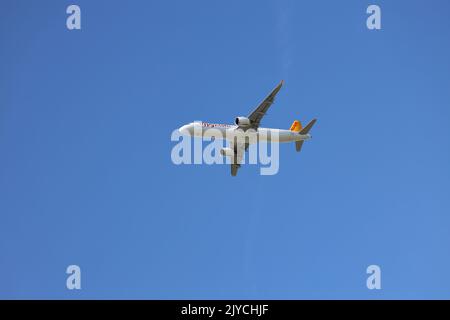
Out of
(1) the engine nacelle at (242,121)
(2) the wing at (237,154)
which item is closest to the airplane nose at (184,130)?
(1) the engine nacelle at (242,121)

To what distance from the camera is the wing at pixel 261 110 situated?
9328cm

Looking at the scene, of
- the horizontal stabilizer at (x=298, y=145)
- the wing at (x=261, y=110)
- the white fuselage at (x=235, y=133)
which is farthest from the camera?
the horizontal stabilizer at (x=298, y=145)

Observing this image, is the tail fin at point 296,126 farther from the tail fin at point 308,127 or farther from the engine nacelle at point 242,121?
the engine nacelle at point 242,121

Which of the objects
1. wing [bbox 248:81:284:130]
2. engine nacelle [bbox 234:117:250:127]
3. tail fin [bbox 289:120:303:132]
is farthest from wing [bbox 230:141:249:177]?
engine nacelle [bbox 234:117:250:127]

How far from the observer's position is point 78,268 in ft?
275

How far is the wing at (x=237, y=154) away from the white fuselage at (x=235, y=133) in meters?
5.90

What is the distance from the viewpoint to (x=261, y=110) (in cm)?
9469

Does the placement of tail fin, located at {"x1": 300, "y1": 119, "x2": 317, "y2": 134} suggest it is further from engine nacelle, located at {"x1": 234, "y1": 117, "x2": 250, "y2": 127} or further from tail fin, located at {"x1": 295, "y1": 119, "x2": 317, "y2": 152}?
engine nacelle, located at {"x1": 234, "y1": 117, "x2": 250, "y2": 127}

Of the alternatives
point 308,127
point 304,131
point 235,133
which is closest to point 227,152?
point 235,133

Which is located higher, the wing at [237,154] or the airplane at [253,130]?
the airplane at [253,130]

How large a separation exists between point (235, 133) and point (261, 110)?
454 cm

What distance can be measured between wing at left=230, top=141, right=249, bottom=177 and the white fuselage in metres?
5.90

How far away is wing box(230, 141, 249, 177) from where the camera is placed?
103 m
